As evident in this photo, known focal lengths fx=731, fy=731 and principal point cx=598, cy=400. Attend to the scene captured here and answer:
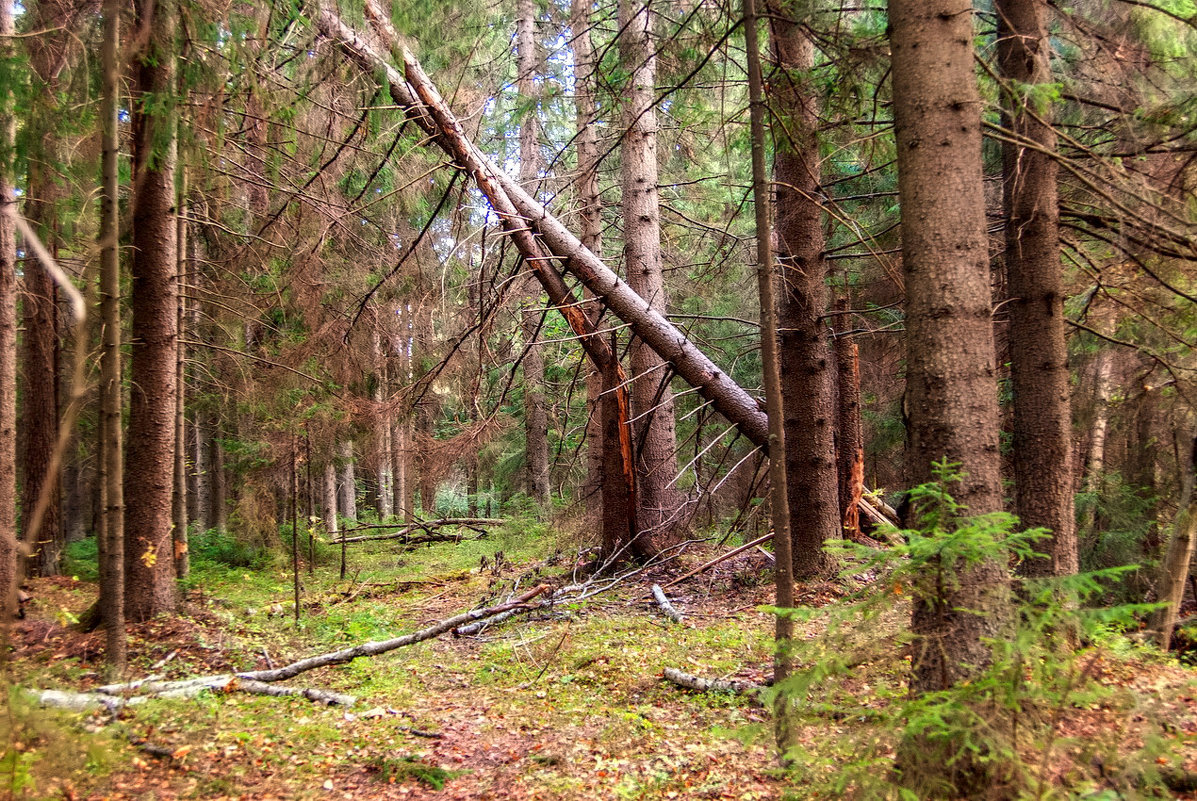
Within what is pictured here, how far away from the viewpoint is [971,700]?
2930 mm

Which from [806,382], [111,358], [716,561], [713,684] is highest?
[111,358]

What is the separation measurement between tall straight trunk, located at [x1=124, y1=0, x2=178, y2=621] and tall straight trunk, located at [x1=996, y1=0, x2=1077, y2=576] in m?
7.83

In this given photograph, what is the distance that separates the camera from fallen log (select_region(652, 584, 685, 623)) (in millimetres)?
7680

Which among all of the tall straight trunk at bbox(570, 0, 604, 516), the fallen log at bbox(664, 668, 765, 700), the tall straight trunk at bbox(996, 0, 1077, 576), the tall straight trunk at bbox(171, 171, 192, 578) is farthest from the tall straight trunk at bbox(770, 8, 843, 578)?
the tall straight trunk at bbox(171, 171, 192, 578)

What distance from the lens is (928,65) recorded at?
149 inches

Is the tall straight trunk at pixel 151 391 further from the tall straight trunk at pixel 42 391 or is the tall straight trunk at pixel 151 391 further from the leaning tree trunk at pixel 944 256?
the leaning tree trunk at pixel 944 256

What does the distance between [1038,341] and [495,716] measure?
5041mm

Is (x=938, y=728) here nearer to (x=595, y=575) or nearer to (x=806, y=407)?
(x=806, y=407)

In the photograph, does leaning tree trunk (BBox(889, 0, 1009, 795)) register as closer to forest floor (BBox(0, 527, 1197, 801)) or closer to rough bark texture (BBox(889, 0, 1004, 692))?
rough bark texture (BBox(889, 0, 1004, 692))

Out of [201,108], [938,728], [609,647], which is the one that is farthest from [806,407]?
[201,108]

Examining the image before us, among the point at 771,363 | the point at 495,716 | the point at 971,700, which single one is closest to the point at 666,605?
the point at 495,716

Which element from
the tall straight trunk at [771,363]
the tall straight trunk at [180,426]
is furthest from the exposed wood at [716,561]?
the tall straight trunk at [180,426]

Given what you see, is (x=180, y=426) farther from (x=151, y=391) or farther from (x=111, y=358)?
(x=111, y=358)

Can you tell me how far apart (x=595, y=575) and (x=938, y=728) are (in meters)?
6.61
